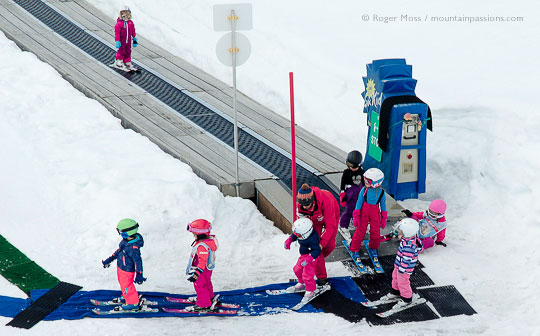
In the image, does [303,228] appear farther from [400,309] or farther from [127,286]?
[127,286]

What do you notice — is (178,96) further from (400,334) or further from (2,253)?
(400,334)

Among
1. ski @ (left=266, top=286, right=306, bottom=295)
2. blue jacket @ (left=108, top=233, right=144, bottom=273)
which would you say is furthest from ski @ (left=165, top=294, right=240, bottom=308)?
blue jacket @ (left=108, top=233, right=144, bottom=273)

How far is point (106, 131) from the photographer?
11570 mm

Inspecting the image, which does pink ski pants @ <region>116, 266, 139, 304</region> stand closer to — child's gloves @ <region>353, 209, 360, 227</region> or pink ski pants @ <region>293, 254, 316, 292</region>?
pink ski pants @ <region>293, 254, 316, 292</region>

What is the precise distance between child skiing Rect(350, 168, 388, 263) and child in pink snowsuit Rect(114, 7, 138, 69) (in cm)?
767

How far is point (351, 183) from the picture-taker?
29.9ft

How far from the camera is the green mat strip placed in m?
7.93

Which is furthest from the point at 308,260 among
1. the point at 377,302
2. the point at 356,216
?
the point at 356,216

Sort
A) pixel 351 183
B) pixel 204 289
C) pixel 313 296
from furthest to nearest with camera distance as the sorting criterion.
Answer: pixel 351 183
pixel 313 296
pixel 204 289

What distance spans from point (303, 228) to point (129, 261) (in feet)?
6.76

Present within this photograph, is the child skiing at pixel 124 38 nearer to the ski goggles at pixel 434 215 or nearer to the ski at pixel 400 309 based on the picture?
the ski goggles at pixel 434 215

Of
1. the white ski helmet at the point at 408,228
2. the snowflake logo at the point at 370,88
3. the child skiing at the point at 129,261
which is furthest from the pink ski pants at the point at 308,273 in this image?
the snowflake logo at the point at 370,88

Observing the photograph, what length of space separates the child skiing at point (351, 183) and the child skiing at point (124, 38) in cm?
712

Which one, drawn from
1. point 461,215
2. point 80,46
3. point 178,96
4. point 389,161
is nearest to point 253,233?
point 389,161
